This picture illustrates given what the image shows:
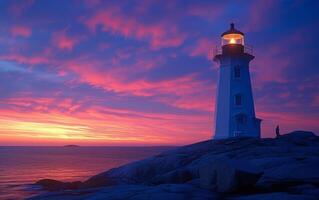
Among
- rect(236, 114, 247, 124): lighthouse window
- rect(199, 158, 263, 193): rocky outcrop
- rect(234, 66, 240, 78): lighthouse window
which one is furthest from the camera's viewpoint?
rect(234, 66, 240, 78): lighthouse window

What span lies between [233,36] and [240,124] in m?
8.87

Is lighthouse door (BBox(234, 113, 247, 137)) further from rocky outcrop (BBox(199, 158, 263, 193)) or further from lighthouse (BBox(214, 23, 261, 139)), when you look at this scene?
rocky outcrop (BBox(199, 158, 263, 193))

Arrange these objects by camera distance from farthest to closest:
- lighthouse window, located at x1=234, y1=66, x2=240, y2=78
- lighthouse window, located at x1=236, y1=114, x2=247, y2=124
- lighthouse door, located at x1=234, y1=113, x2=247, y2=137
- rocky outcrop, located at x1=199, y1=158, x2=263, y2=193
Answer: lighthouse window, located at x1=234, y1=66, x2=240, y2=78, lighthouse window, located at x1=236, y1=114, x2=247, y2=124, lighthouse door, located at x1=234, y1=113, x2=247, y2=137, rocky outcrop, located at x1=199, y1=158, x2=263, y2=193

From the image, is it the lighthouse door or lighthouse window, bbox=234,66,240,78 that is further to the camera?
lighthouse window, bbox=234,66,240,78

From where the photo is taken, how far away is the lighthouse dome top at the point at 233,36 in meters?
37.9

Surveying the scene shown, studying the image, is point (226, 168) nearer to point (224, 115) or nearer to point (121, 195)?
point (121, 195)

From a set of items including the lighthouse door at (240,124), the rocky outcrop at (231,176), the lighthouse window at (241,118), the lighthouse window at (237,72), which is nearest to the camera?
the rocky outcrop at (231,176)

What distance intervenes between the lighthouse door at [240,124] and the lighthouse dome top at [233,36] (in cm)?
744

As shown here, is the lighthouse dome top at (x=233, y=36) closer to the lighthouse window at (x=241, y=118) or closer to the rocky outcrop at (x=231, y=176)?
the lighthouse window at (x=241, y=118)

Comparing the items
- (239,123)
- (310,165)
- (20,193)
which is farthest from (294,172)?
(20,193)

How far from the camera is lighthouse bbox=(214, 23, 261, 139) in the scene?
37006 millimetres

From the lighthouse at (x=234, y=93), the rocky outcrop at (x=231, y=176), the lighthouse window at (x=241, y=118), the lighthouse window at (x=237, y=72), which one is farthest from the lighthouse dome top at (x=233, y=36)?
the rocky outcrop at (x=231, y=176)

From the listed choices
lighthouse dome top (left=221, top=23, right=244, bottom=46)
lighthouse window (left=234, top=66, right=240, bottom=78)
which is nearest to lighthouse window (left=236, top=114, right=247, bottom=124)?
lighthouse window (left=234, top=66, right=240, bottom=78)

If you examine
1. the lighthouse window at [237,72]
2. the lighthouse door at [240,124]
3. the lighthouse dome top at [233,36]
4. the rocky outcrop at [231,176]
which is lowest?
the rocky outcrop at [231,176]
